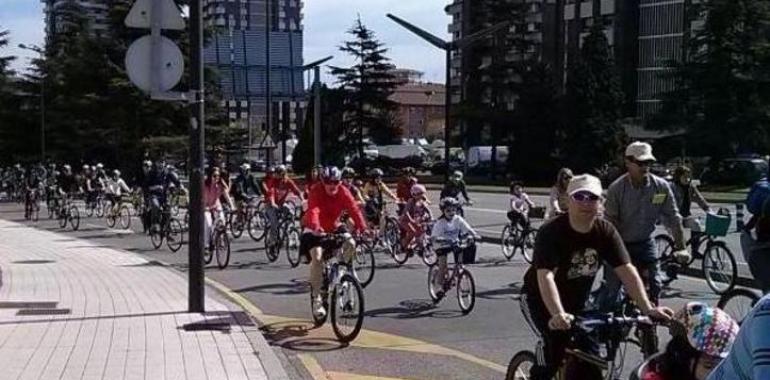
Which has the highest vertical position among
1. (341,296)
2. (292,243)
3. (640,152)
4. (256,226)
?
(640,152)

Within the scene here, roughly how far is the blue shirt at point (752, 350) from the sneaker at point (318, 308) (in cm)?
787

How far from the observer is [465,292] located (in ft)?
38.7

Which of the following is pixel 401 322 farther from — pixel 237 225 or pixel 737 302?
pixel 237 225

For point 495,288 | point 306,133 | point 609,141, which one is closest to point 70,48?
point 306,133

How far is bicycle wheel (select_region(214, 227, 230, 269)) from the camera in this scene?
55.6 ft

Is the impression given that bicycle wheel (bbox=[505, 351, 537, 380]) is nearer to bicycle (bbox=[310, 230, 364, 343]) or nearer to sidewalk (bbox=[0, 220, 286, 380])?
sidewalk (bbox=[0, 220, 286, 380])

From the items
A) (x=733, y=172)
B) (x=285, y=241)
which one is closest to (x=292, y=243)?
(x=285, y=241)

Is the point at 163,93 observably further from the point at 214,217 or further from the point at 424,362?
the point at 214,217

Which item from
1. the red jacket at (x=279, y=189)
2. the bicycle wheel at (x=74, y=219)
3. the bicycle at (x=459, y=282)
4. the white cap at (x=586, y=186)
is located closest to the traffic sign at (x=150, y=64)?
the bicycle at (x=459, y=282)

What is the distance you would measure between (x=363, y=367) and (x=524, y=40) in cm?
7571

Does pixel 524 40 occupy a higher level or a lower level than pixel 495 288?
higher

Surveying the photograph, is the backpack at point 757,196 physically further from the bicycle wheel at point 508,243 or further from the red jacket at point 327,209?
the bicycle wheel at point 508,243

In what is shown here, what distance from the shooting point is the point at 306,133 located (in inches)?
2968

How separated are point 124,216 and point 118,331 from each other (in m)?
19.5
